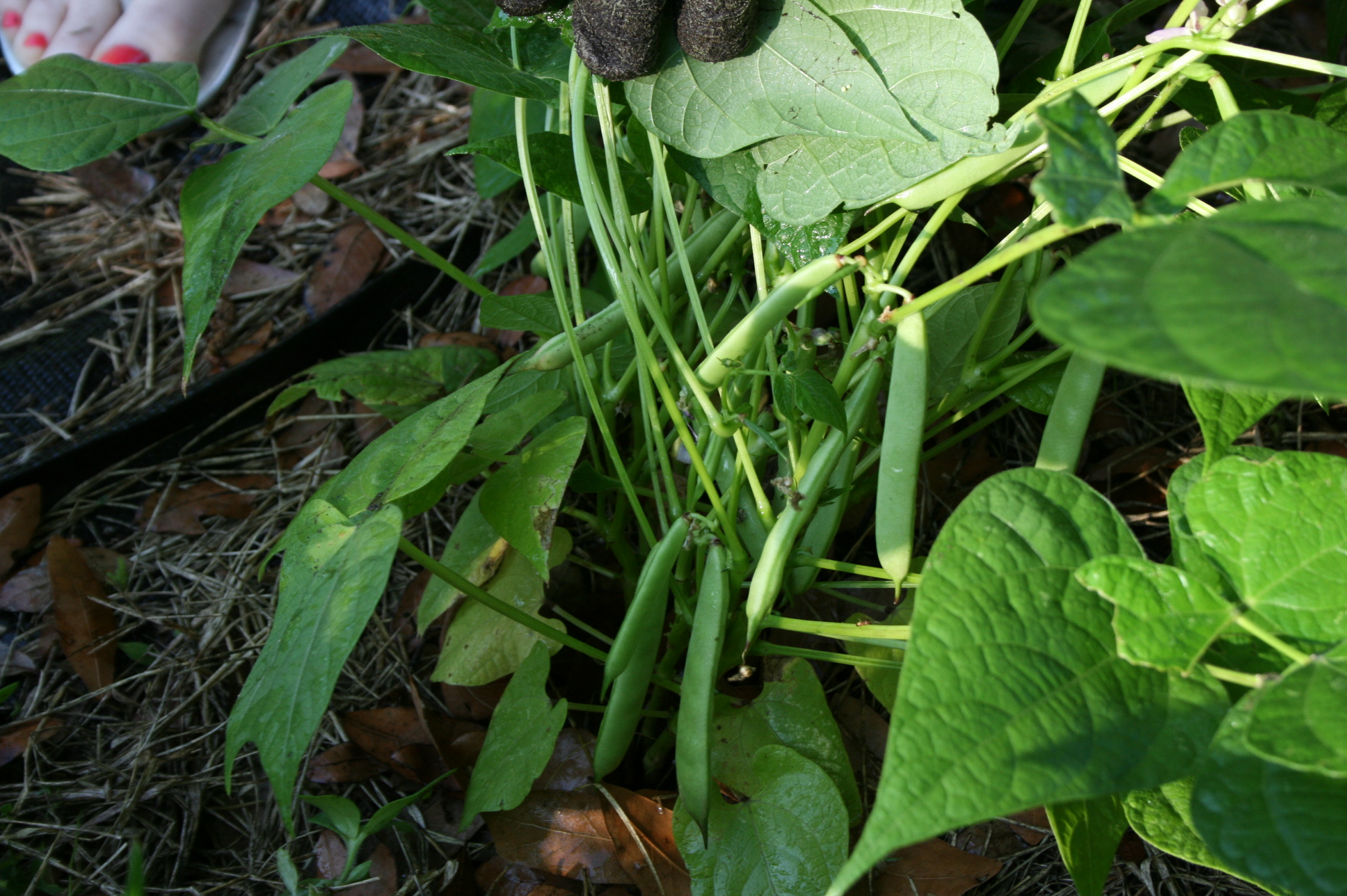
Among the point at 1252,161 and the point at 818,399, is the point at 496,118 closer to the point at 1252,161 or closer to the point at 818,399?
the point at 818,399

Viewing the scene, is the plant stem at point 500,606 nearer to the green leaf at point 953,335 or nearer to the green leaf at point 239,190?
the green leaf at point 239,190

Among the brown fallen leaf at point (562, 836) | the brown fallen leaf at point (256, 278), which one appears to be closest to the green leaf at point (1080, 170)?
the brown fallen leaf at point (562, 836)

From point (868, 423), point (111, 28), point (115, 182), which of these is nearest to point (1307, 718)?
point (868, 423)

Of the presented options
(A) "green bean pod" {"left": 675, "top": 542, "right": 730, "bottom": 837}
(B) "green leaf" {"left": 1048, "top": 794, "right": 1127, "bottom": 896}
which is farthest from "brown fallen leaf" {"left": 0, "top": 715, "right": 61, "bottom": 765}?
(B) "green leaf" {"left": 1048, "top": 794, "right": 1127, "bottom": 896}

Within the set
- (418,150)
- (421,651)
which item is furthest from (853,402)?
(418,150)

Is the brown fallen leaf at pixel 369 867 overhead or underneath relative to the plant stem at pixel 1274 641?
underneath

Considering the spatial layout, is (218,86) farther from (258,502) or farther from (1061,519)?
(1061,519)

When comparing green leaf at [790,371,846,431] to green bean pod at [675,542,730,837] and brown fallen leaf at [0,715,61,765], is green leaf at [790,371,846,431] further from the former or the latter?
brown fallen leaf at [0,715,61,765]
